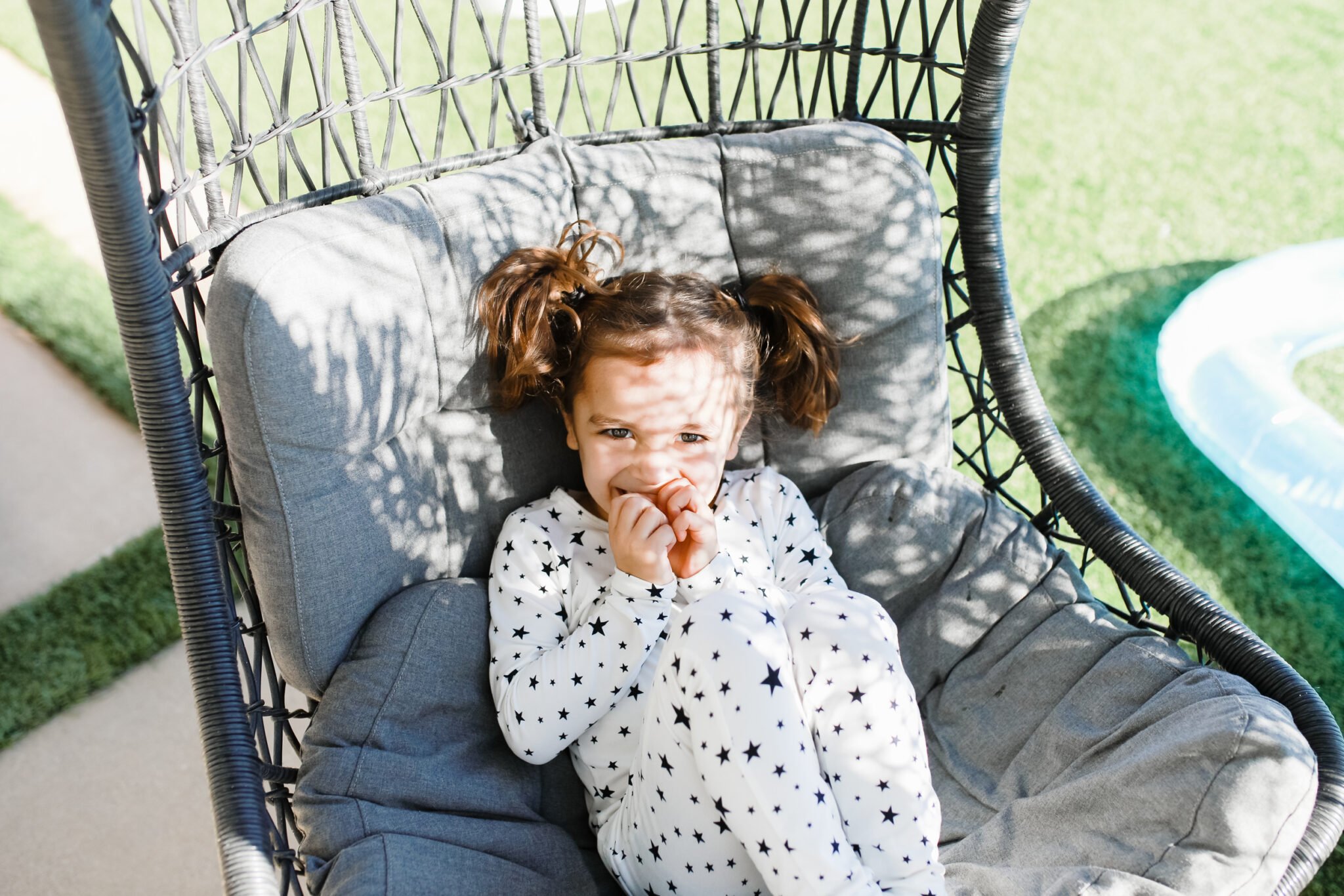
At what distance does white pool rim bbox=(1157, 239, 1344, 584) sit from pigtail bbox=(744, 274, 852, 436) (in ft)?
4.09

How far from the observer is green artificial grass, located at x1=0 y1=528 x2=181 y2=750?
1.99 metres

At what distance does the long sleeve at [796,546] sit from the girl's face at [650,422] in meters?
0.17

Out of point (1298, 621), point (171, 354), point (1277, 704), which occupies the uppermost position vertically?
point (171, 354)

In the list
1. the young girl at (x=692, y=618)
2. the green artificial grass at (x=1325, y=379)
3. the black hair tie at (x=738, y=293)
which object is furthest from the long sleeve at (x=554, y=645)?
the green artificial grass at (x=1325, y=379)

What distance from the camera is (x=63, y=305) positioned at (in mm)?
2820

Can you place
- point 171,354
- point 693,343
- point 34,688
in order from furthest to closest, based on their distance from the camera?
point 34,688 < point 693,343 < point 171,354

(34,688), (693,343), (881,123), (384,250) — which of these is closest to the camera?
(384,250)

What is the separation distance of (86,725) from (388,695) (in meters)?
1.04

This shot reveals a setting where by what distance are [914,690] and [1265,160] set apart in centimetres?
280

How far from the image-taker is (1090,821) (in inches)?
48.1

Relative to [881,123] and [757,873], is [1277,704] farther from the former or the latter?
[881,123]

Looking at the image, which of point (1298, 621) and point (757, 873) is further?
A: point (1298, 621)

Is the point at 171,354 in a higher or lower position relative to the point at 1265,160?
higher

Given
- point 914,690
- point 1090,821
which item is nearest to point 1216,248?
point 914,690
